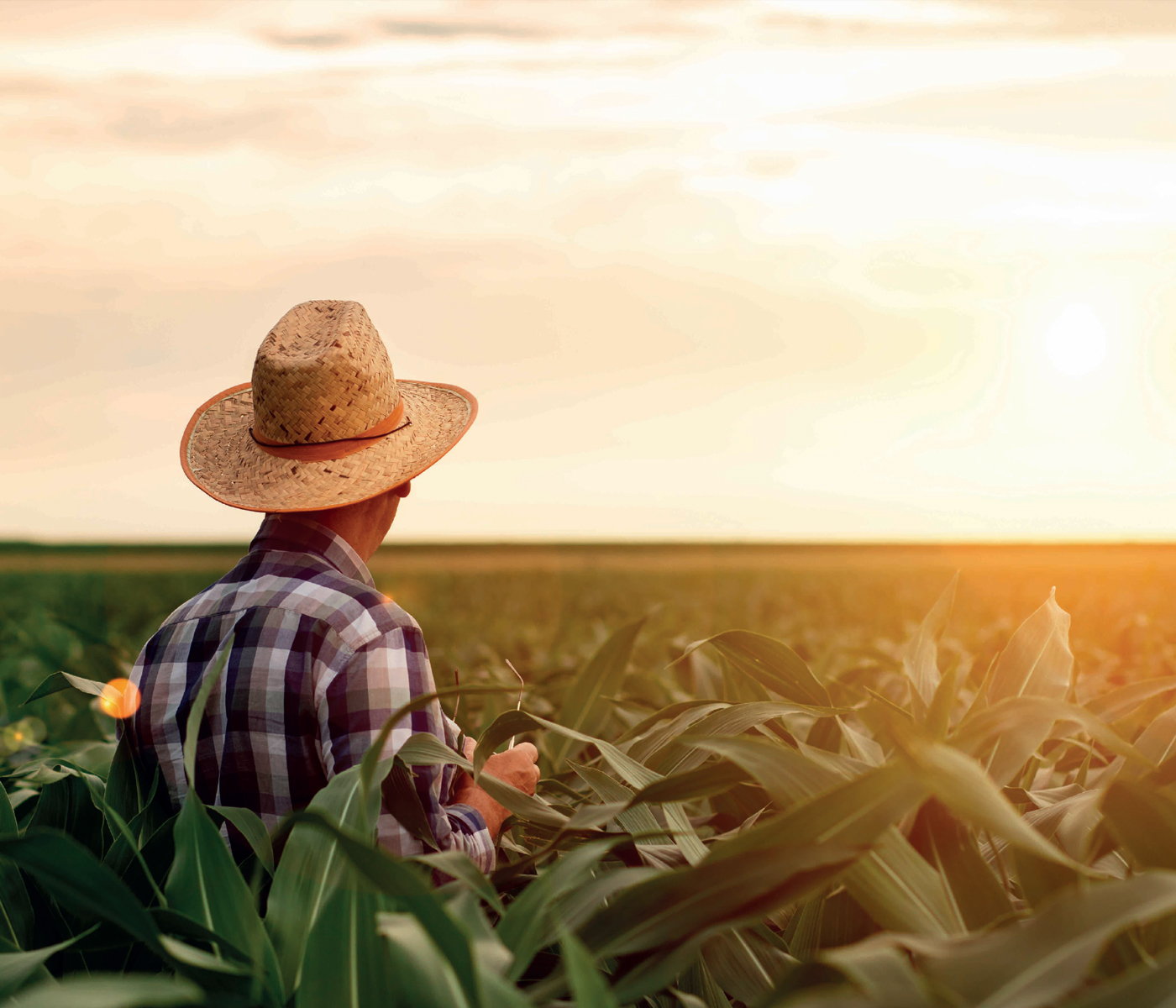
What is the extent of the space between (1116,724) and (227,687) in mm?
1696

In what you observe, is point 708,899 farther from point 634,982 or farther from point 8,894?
point 8,894

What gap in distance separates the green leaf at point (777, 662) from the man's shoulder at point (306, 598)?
20.1 inches

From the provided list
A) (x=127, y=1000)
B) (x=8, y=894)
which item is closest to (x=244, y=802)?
(x=8, y=894)

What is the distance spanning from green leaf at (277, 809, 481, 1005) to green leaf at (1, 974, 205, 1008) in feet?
0.51

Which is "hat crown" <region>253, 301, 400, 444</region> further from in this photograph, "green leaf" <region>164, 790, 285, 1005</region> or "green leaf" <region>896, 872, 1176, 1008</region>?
"green leaf" <region>896, 872, 1176, 1008</region>

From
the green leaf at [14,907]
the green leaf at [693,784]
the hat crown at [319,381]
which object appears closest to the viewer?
the green leaf at [693,784]

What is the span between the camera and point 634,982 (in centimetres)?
82

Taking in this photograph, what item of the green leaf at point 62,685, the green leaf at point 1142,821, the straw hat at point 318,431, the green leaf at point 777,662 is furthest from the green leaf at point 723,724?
the green leaf at point 62,685

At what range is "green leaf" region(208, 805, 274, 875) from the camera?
115cm

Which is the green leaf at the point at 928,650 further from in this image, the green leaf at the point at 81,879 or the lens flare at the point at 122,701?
the lens flare at the point at 122,701

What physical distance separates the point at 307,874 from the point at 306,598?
61 cm

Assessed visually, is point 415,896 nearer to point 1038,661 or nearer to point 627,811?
point 627,811

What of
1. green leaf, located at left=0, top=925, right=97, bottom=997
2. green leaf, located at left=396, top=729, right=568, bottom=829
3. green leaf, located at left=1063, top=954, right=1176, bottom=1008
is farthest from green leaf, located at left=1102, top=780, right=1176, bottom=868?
green leaf, located at left=0, top=925, right=97, bottom=997

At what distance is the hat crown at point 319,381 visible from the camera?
5.72 ft
